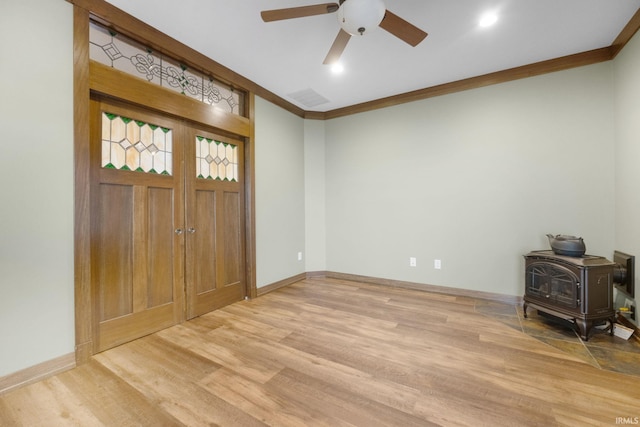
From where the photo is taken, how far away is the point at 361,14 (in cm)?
165

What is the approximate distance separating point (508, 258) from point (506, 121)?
1662mm

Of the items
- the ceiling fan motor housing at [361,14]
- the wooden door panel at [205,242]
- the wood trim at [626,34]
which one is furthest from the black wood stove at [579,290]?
the wooden door panel at [205,242]

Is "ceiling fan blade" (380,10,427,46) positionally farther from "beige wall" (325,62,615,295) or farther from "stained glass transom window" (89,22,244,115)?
"stained glass transom window" (89,22,244,115)

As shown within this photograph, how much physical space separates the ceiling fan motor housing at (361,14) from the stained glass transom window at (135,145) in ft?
6.48

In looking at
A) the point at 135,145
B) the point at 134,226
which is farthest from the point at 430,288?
the point at 135,145

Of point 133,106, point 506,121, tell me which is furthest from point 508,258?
point 133,106

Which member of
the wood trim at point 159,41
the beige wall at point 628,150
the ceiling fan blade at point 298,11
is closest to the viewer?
the ceiling fan blade at point 298,11

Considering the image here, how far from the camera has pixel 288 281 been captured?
4090 mm

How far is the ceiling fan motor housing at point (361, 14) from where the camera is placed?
64.1 inches

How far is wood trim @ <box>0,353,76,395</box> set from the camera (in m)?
1.69

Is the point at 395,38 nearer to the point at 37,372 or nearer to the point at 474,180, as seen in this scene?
the point at 474,180

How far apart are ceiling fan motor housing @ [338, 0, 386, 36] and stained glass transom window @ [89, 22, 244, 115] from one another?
6.21ft

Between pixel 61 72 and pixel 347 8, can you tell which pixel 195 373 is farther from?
pixel 347 8

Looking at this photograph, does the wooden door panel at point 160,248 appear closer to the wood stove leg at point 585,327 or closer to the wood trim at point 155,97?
the wood trim at point 155,97
